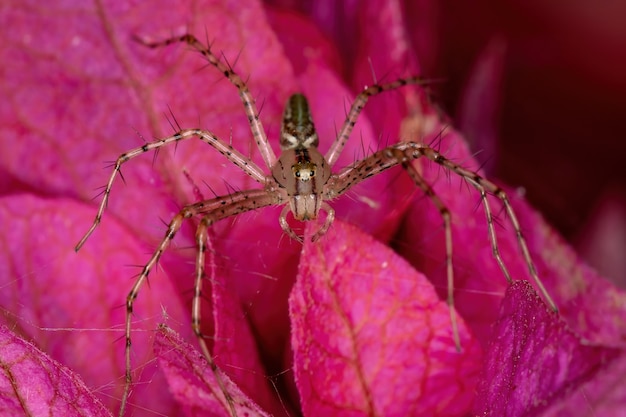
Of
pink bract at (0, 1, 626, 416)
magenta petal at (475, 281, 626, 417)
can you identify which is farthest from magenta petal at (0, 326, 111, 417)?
magenta petal at (475, 281, 626, 417)

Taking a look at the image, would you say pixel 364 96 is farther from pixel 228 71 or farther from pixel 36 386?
pixel 36 386

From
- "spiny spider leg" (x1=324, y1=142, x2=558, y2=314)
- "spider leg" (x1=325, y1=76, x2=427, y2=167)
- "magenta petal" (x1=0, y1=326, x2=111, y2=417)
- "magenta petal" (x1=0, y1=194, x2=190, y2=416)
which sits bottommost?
"magenta petal" (x1=0, y1=326, x2=111, y2=417)

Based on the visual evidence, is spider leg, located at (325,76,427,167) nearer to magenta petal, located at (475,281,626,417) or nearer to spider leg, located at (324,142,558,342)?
spider leg, located at (324,142,558,342)

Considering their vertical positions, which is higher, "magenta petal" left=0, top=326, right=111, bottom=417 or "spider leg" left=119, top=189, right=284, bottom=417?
"spider leg" left=119, top=189, right=284, bottom=417

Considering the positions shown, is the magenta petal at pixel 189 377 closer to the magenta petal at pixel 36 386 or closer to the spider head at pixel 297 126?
the magenta petal at pixel 36 386

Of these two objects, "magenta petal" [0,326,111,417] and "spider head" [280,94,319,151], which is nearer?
"magenta petal" [0,326,111,417]

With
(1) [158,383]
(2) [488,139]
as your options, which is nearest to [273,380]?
(1) [158,383]

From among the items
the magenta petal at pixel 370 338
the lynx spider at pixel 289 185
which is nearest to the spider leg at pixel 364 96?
the lynx spider at pixel 289 185

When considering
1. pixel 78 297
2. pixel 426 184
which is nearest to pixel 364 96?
pixel 426 184
